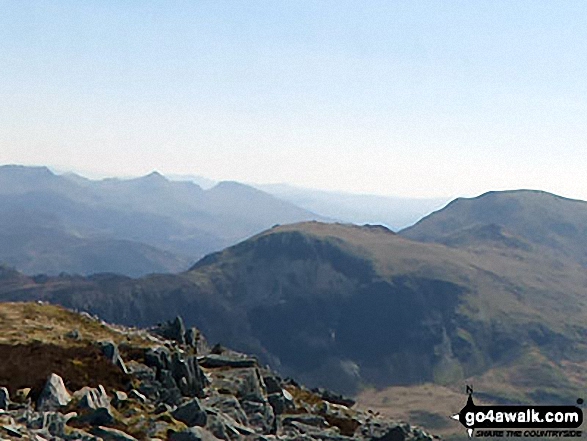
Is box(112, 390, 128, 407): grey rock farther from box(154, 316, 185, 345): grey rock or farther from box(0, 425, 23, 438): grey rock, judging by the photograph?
box(154, 316, 185, 345): grey rock

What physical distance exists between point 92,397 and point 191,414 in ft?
19.2

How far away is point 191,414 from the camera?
37094 mm

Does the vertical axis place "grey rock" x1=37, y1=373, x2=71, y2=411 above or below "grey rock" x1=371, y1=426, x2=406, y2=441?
above

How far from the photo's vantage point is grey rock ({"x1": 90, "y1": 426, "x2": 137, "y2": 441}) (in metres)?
31.9

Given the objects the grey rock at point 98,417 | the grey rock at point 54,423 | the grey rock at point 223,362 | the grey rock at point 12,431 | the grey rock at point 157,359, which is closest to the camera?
the grey rock at point 12,431

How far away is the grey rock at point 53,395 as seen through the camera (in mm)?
34875

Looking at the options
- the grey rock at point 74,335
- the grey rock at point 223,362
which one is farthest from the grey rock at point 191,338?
the grey rock at point 74,335

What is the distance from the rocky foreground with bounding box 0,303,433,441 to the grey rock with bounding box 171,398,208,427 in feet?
0.19

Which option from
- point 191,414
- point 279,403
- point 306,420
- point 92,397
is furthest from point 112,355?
point 306,420

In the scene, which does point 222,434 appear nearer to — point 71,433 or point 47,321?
point 71,433

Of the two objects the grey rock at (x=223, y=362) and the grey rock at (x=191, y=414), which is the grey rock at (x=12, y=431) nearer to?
the grey rock at (x=191, y=414)

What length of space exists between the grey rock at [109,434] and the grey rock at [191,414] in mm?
5006

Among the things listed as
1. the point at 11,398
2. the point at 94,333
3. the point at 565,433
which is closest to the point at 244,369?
the point at 94,333

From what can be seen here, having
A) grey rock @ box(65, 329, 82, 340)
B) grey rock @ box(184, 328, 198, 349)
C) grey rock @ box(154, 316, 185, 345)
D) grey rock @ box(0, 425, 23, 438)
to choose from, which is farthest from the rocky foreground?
grey rock @ box(184, 328, 198, 349)
